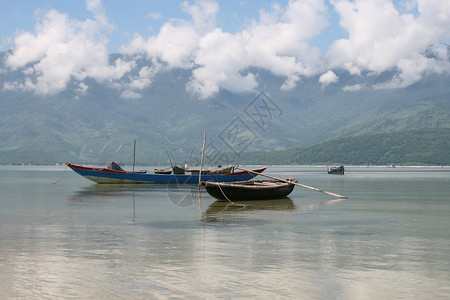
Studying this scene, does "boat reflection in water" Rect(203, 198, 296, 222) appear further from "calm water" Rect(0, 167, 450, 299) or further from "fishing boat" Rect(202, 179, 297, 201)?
"fishing boat" Rect(202, 179, 297, 201)

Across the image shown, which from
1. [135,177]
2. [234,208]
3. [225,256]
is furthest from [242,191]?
[135,177]

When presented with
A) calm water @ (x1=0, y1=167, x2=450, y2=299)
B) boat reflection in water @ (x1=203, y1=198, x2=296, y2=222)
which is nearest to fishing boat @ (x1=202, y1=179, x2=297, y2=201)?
boat reflection in water @ (x1=203, y1=198, x2=296, y2=222)

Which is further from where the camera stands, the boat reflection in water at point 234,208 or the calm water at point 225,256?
the boat reflection in water at point 234,208

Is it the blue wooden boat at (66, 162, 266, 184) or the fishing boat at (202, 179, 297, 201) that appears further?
the blue wooden boat at (66, 162, 266, 184)

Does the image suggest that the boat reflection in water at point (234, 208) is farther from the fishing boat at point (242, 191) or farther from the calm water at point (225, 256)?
the fishing boat at point (242, 191)

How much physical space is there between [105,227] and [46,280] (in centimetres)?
1248

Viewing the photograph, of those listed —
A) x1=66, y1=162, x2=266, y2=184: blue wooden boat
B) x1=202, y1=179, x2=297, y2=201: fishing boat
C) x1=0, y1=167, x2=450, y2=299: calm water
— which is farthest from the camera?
x1=66, y1=162, x2=266, y2=184: blue wooden boat

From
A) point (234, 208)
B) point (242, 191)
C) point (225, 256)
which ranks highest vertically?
point (242, 191)

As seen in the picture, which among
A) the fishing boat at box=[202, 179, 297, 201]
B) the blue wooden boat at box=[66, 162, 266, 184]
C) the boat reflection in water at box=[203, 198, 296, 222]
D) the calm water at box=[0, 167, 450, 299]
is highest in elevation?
the blue wooden boat at box=[66, 162, 266, 184]

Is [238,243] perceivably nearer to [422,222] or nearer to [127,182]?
[422,222]

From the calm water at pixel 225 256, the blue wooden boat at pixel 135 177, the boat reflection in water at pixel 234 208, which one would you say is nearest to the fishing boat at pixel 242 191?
the boat reflection in water at pixel 234 208

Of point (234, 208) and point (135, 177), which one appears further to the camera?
point (135, 177)

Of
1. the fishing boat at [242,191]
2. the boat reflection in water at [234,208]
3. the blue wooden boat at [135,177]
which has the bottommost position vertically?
the boat reflection in water at [234,208]

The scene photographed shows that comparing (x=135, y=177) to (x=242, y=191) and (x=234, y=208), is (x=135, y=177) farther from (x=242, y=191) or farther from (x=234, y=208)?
(x=234, y=208)
